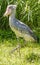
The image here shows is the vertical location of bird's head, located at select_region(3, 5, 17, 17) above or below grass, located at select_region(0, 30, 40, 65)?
above

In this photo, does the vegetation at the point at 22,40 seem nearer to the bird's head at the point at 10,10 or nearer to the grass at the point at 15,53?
the grass at the point at 15,53

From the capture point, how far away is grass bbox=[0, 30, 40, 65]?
21.8 ft

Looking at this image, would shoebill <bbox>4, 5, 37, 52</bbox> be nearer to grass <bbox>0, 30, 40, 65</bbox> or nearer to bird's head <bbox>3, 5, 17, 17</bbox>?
bird's head <bbox>3, 5, 17, 17</bbox>

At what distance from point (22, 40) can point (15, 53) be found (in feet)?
3.58

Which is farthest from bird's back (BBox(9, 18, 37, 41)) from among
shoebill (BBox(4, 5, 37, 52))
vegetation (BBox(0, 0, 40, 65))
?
vegetation (BBox(0, 0, 40, 65))

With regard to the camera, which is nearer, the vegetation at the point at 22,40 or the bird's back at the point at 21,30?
the vegetation at the point at 22,40

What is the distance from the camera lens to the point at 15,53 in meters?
7.25

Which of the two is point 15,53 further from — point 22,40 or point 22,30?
point 22,40

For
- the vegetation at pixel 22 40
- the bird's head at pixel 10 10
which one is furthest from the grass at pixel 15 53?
the bird's head at pixel 10 10

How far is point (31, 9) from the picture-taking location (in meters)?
8.25

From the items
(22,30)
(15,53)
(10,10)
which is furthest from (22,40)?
(15,53)

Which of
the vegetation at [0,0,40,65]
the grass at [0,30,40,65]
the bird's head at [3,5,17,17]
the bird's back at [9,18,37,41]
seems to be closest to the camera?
the grass at [0,30,40,65]

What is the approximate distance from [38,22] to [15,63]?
221cm

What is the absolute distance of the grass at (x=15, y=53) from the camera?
6656mm
